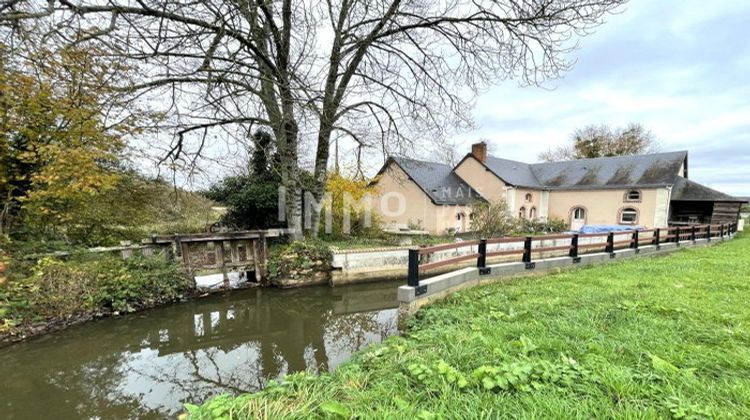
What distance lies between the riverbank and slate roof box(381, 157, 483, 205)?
12791 millimetres

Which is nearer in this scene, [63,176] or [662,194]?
[63,176]

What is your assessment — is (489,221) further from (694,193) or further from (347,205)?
(694,193)

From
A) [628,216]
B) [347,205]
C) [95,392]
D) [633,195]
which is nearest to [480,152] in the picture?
[633,195]

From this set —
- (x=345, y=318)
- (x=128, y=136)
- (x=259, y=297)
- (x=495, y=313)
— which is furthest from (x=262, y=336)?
(x=128, y=136)

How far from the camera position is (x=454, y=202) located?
18.4 meters

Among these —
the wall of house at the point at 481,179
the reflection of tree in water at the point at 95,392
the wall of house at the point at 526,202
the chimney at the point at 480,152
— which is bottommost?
the reflection of tree in water at the point at 95,392

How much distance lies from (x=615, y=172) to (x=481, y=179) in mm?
9053

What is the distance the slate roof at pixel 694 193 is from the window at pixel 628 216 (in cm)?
211

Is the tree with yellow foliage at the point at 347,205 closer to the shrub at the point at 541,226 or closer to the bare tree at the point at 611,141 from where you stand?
the shrub at the point at 541,226

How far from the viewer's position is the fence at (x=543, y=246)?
5680 mm

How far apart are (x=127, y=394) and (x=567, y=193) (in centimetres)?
2511

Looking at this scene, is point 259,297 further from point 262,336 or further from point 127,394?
point 127,394

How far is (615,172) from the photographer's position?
21141 mm

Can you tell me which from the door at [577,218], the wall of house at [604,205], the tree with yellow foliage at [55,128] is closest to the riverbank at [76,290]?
the tree with yellow foliage at [55,128]
